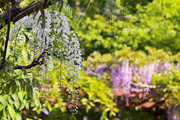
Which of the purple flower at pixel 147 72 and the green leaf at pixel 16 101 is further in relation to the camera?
the purple flower at pixel 147 72

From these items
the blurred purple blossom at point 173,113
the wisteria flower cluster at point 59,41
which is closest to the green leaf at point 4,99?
the wisteria flower cluster at point 59,41

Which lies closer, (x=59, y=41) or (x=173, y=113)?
(x=59, y=41)

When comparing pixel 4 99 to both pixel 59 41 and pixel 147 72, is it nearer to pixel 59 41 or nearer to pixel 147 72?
pixel 59 41

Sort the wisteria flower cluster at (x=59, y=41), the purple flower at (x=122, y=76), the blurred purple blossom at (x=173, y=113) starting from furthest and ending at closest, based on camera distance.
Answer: the purple flower at (x=122, y=76), the blurred purple blossom at (x=173, y=113), the wisteria flower cluster at (x=59, y=41)

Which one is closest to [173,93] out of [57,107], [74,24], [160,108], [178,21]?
[160,108]

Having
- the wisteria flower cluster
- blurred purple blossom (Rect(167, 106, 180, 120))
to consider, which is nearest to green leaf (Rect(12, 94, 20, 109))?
the wisteria flower cluster

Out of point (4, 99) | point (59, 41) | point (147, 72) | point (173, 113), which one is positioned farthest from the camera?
point (147, 72)

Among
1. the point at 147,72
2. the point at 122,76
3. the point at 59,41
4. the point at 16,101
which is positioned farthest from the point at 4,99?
the point at 147,72

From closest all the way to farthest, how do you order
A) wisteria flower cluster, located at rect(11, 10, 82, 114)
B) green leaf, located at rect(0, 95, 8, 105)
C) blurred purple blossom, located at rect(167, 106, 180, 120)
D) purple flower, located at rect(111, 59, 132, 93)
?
wisteria flower cluster, located at rect(11, 10, 82, 114) → green leaf, located at rect(0, 95, 8, 105) → blurred purple blossom, located at rect(167, 106, 180, 120) → purple flower, located at rect(111, 59, 132, 93)

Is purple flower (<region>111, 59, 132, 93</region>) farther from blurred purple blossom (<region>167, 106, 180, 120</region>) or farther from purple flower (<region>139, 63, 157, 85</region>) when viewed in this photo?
blurred purple blossom (<region>167, 106, 180, 120</region>)

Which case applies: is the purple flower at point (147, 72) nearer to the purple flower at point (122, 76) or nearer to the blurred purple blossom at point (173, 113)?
the purple flower at point (122, 76)

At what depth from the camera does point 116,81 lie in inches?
86.0

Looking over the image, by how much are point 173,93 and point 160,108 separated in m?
0.28

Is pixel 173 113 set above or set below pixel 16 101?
below
